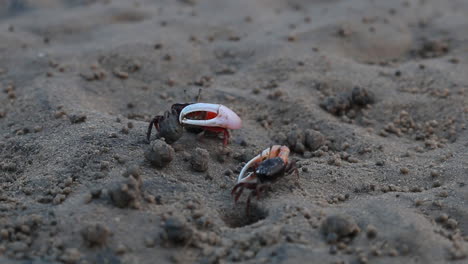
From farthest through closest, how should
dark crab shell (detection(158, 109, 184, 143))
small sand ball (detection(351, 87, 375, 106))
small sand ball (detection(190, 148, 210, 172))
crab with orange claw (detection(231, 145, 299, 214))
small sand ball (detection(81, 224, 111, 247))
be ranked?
1. small sand ball (detection(351, 87, 375, 106))
2. dark crab shell (detection(158, 109, 184, 143))
3. small sand ball (detection(190, 148, 210, 172))
4. crab with orange claw (detection(231, 145, 299, 214))
5. small sand ball (detection(81, 224, 111, 247))

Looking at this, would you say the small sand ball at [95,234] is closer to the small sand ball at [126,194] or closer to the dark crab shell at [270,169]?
the small sand ball at [126,194]

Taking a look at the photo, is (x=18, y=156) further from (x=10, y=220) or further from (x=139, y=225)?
(x=139, y=225)

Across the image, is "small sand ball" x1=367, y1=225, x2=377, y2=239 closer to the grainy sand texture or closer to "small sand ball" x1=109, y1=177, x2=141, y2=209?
the grainy sand texture

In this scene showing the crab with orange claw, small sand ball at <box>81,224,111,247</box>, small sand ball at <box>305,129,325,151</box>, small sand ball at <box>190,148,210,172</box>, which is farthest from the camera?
small sand ball at <box>305,129,325,151</box>

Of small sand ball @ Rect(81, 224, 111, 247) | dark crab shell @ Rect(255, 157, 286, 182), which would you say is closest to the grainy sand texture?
small sand ball @ Rect(81, 224, 111, 247)

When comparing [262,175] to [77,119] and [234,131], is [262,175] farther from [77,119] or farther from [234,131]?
[77,119]

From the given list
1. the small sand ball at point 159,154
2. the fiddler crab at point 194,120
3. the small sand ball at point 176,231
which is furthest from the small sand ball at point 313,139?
the small sand ball at point 176,231

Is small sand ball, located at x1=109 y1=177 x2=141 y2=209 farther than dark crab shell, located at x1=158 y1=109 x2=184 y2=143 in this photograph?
No
